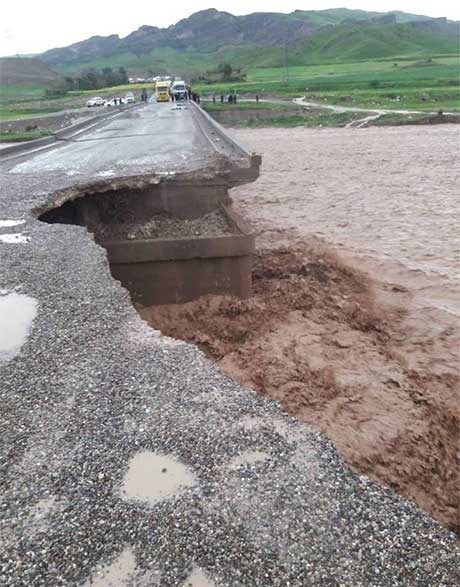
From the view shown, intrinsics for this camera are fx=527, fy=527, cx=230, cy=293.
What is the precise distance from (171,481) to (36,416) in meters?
1.25

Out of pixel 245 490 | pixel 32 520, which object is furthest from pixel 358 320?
pixel 32 520

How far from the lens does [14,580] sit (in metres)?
2.80

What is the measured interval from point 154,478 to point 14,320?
2.91 meters

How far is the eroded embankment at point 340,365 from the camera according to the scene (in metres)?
5.95

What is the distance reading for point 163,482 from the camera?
11.2 ft

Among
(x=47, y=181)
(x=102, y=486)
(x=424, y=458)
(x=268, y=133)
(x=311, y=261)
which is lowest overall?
(x=268, y=133)

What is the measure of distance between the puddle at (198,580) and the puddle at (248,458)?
0.76m

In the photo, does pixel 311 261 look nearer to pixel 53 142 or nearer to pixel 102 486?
pixel 102 486

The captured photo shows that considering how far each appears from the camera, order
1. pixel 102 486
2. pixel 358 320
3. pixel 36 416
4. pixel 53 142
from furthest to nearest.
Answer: pixel 53 142, pixel 358 320, pixel 36 416, pixel 102 486

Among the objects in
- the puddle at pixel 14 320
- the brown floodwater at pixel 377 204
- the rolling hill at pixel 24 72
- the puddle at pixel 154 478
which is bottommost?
the rolling hill at pixel 24 72

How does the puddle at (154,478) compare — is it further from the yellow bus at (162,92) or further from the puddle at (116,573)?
the yellow bus at (162,92)

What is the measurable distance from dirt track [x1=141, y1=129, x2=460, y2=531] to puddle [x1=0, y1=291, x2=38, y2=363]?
3.19 m

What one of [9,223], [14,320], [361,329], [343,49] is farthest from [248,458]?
[343,49]

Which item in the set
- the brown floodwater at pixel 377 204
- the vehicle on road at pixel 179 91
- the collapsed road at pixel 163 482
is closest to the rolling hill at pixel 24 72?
the vehicle on road at pixel 179 91
